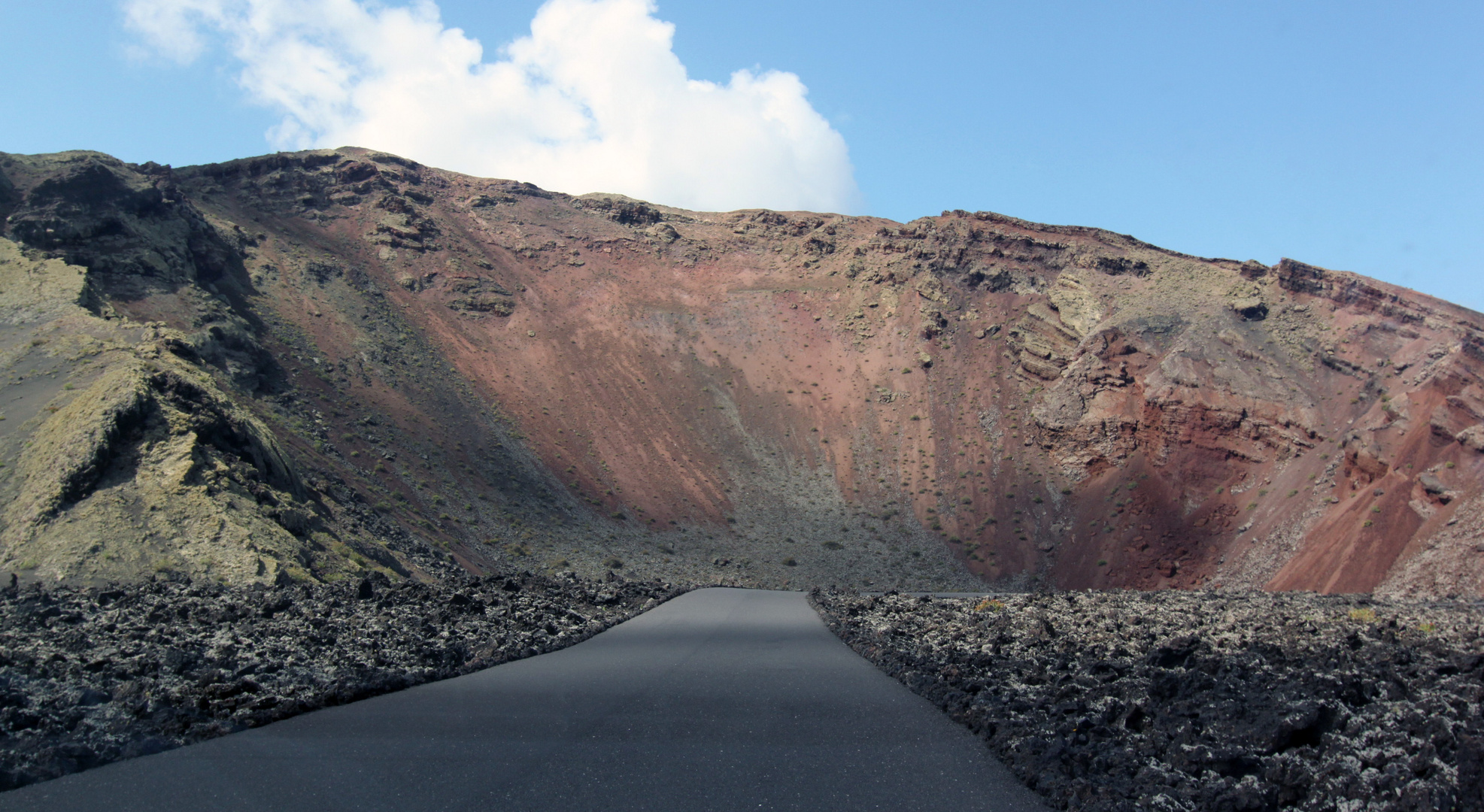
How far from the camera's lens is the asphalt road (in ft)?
17.8

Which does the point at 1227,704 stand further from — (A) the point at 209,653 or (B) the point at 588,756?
(A) the point at 209,653

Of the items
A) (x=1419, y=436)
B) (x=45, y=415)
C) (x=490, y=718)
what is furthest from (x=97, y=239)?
(x=1419, y=436)

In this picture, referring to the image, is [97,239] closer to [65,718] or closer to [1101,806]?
[65,718]

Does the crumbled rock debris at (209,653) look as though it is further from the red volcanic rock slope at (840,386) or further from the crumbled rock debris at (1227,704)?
the red volcanic rock slope at (840,386)

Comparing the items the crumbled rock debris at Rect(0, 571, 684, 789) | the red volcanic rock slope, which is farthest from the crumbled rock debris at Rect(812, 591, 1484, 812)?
the red volcanic rock slope

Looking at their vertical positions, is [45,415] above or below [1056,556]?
above

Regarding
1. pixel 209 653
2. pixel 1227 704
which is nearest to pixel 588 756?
pixel 209 653

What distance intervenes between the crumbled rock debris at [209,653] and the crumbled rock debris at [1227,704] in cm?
645

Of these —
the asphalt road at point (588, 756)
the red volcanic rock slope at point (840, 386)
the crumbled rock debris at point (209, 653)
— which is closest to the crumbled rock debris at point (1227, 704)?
the asphalt road at point (588, 756)

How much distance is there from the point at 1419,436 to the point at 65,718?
3338 cm

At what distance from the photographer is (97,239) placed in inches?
1156

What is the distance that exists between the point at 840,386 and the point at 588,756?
42.5m

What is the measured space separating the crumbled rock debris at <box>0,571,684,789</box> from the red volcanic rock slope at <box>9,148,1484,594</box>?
11684 mm

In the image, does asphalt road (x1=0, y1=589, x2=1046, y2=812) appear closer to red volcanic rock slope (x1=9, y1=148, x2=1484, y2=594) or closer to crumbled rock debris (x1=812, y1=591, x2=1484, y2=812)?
crumbled rock debris (x1=812, y1=591, x2=1484, y2=812)
